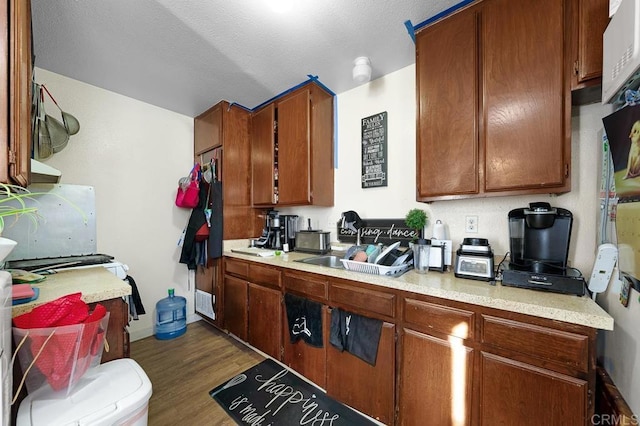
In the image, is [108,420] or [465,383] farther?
[465,383]

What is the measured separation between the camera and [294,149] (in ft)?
7.22

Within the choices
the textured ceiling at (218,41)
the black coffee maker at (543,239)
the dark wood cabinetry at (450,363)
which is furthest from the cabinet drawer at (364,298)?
the textured ceiling at (218,41)

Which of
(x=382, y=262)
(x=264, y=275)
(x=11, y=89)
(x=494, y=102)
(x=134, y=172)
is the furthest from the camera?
(x=134, y=172)

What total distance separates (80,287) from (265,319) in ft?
4.07

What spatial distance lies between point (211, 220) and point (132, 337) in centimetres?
140

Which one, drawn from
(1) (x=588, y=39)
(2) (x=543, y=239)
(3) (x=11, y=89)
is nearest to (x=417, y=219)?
(2) (x=543, y=239)

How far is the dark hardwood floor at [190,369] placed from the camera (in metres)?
1.49

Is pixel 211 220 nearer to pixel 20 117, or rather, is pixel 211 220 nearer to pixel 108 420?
pixel 20 117

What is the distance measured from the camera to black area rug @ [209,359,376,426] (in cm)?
144

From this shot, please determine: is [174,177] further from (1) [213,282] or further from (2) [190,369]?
(2) [190,369]

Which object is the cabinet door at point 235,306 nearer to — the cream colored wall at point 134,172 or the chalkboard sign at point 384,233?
the cream colored wall at point 134,172

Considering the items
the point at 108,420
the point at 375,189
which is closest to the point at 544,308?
the point at 375,189

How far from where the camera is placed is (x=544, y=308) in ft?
3.02

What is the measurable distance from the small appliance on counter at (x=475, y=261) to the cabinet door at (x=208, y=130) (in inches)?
94.2
